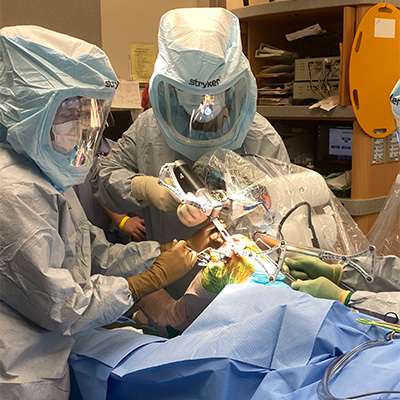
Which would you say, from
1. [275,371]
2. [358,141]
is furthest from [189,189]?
[358,141]

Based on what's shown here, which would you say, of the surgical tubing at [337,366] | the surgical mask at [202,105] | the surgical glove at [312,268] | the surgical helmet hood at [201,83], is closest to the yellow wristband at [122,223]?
the surgical helmet hood at [201,83]

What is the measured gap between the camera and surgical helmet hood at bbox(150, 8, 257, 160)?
1.99 m

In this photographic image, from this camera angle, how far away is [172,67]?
2035 mm

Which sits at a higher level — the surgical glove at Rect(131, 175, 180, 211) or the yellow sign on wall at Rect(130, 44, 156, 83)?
the yellow sign on wall at Rect(130, 44, 156, 83)

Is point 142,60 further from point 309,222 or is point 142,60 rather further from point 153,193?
point 309,222

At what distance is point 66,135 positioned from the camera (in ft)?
5.27

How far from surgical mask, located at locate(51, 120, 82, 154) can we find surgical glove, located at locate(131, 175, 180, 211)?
501mm

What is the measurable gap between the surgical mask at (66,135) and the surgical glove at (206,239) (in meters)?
0.53

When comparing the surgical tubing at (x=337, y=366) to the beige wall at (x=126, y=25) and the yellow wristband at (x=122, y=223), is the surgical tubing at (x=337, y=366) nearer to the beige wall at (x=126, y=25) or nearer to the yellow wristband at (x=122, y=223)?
the yellow wristband at (x=122, y=223)

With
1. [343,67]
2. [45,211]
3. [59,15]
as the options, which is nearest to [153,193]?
[45,211]

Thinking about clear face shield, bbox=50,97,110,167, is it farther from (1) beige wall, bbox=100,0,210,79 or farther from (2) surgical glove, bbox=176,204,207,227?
(1) beige wall, bbox=100,0,210,79

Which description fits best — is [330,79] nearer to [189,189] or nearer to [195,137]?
[195,137]

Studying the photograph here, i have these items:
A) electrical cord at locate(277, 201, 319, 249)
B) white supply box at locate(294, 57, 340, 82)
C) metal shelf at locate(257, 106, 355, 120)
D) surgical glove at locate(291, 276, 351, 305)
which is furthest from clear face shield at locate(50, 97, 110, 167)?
white supply box at locate(294, 57, 340, 82)

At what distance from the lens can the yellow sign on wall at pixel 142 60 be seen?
4.25 m
